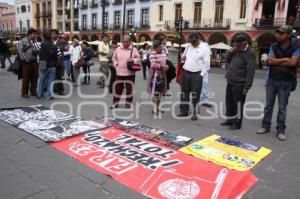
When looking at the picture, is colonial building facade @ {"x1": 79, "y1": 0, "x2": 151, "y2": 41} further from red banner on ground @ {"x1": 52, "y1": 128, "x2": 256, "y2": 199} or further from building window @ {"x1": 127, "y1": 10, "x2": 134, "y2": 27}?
red banner on ground @ {"x1": 52, "y1": 128, "x2": 256, "y2": 199}

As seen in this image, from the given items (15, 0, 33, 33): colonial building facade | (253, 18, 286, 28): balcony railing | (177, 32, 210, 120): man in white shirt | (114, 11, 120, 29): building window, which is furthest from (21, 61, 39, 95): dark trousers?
(15, 0, 33, 33): colonial building facade

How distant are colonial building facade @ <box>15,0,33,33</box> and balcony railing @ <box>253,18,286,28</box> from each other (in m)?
42.3

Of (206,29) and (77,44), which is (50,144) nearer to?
(77,44)

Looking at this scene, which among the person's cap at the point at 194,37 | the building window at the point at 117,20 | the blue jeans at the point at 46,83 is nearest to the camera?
the person's cap at the point at 194,37

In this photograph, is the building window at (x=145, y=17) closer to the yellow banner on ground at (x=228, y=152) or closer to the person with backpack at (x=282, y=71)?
the person with backpack at (x=282, y=71)

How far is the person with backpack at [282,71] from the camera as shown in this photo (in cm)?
414

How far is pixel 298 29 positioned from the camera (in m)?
23.7

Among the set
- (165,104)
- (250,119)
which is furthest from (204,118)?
(165,104)

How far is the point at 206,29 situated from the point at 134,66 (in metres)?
24.0

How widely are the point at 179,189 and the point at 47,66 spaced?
4809mm

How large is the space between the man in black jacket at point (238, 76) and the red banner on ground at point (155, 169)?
68.4 inches

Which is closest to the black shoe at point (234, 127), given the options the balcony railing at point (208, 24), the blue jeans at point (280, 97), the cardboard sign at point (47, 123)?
the blue jeans at point (280, 97)

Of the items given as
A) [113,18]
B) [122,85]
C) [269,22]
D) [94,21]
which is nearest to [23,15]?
[94,21]

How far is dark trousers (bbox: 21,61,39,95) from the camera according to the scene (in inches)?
256
